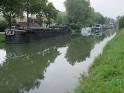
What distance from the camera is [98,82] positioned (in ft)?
39.0

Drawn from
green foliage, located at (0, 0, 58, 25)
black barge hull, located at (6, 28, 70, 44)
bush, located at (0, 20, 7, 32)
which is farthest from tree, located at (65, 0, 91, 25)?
bush, located at (0, 20, 7, 32)

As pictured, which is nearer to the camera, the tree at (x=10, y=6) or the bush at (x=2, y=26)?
the tree at (x=10, y=6)

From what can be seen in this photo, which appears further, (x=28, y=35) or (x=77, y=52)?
(x=28, y=35)

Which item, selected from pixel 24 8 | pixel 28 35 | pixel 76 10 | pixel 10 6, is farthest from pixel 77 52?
pixel 76 10

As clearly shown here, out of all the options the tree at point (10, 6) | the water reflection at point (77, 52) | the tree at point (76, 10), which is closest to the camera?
the water reflection at point (77, 52)

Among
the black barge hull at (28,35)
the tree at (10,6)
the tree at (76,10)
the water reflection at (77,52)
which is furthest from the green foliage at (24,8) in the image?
the tree at (76,10)

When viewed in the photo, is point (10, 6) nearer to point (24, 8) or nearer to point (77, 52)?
point (24, 8)

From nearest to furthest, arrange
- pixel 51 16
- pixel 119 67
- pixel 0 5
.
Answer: pixel 119 67 → pixel 0 5 → pixel 51 16

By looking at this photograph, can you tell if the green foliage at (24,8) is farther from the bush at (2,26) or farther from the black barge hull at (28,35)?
the black barge hull at (28,35)

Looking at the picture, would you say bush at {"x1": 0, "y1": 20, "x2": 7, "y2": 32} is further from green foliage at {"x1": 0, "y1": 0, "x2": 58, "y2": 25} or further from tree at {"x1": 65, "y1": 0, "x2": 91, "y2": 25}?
tree at {"x1": 65, "y1": 0, "x2": 91, "y2": 25}

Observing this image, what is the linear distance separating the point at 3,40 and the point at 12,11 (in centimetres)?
377

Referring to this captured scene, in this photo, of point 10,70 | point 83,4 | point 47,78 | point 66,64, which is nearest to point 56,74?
point 47,78

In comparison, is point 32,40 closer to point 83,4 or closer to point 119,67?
point 119,67

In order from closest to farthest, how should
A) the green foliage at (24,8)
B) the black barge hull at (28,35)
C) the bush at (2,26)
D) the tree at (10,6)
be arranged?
the black barge hull at (28,35), the tree at (10,6), the green foliage at (24,8), the bush at (2,26)
